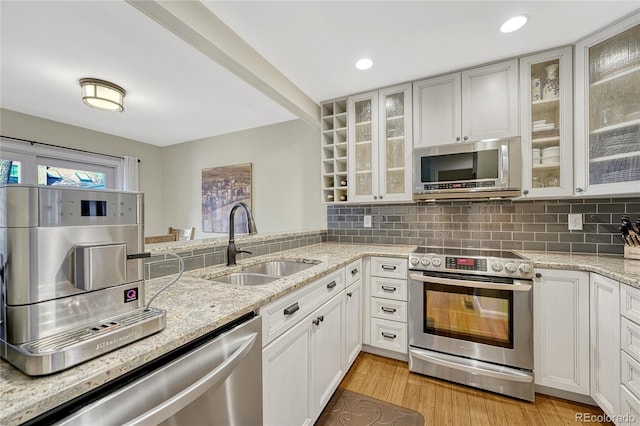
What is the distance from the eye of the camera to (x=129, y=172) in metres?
4.16

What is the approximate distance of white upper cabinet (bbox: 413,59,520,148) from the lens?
2014mm

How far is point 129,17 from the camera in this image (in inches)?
63.4

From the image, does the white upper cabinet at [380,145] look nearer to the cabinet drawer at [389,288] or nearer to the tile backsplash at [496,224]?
the tile backsplash at [496,224]

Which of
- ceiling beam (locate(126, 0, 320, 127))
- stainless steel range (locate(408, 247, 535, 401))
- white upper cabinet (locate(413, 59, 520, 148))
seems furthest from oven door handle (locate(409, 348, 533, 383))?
ceiling beam (locate(126, 0, 320, 127))

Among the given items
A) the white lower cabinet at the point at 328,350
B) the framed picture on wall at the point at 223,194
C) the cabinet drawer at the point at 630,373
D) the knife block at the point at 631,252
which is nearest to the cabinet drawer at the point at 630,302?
the cabinet drawer at the point at 630,373

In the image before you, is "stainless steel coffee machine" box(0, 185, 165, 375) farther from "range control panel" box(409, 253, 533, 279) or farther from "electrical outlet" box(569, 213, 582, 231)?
"electrical outlet" box(569, 213, 582, 231)

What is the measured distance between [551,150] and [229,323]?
2470mm

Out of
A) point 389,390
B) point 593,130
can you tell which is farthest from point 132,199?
point 593,130

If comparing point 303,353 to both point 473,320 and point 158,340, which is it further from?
point 473,320

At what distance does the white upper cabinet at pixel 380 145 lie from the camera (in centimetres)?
237

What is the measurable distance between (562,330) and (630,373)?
0.36m

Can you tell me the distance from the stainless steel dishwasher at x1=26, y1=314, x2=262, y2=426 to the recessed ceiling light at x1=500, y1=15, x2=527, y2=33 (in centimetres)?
224

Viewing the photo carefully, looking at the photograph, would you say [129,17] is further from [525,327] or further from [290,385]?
[525,327]

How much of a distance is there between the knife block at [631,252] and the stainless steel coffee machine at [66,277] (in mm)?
2764
